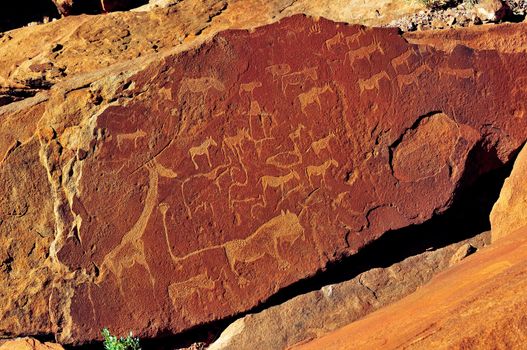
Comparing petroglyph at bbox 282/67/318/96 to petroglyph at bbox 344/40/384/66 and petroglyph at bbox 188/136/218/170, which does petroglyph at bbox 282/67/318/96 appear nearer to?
petroglyph at bbox 344/40/384/66

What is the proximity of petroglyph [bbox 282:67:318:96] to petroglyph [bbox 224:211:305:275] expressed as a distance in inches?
33.3

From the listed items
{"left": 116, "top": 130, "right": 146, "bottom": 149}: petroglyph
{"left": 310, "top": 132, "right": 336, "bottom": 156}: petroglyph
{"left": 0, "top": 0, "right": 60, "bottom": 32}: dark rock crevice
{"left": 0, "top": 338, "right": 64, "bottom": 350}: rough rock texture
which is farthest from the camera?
{"left": 0, "top": 0, "right": 60, "bottom": 32}: dark rock crevice

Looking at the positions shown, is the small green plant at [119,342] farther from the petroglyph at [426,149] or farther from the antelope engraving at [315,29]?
the antelope engraving at [315,29]

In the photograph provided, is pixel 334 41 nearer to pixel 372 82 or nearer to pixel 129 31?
pixel 372 82

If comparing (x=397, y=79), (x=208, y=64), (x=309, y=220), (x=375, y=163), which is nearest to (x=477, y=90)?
(x=397, y=79)

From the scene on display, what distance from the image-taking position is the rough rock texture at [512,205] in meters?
4.76

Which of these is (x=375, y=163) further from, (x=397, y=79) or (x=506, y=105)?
(x=506, y=105)

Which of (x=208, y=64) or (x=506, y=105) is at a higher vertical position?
(x=208, y=64)

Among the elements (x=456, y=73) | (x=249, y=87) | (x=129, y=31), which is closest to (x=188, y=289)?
(x=249, y=87)

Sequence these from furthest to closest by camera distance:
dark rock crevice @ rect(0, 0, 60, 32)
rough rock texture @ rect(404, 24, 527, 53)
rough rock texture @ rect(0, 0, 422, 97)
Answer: dark rock crevice @ rect(0, 0, 60, 32), rough rock texture @ rect(0, 0, 422, 97), rough rock texture @ rect(404, 24, 527, 53)

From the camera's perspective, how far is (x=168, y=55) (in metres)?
5.03

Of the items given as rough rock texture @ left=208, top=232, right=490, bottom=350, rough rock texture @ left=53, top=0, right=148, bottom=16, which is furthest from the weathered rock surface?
rough rock texture @ left=53, top=0, right=148, bottom=16

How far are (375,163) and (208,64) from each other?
1.24 m

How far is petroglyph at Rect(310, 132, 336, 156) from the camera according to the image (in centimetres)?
498
